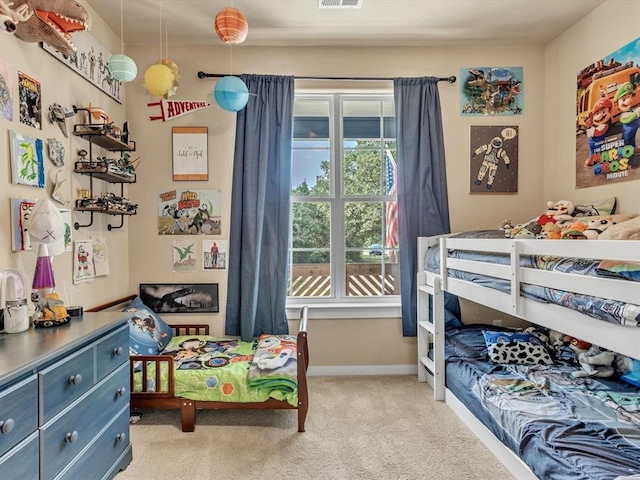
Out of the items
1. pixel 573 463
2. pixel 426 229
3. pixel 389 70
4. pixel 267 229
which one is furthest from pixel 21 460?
pixel 389 70

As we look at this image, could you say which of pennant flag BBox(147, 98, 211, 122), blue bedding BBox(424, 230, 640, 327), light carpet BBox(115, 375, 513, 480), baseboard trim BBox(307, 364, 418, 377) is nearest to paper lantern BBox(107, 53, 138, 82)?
pennant flag BBox(147, 98, 211, 122)

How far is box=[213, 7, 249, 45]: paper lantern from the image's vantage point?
7.40ft

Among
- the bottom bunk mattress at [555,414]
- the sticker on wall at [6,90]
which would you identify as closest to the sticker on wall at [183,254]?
the sticker on wall at [6,90]

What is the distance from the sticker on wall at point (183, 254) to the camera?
3.20 metres

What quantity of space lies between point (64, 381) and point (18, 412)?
9.6 inches

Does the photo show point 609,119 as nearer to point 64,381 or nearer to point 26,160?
point 64,381

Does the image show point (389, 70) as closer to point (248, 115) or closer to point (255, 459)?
point (248, 115)

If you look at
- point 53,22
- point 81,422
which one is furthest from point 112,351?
point 53,22

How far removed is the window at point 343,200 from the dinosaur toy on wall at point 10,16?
1999 millimetres

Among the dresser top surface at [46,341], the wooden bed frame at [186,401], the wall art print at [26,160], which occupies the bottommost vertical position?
the wooden bed frame at [186,401]

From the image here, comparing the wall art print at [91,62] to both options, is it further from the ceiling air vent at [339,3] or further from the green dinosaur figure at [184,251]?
the ceiling air vent at [339,3]

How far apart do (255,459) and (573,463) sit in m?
1.48

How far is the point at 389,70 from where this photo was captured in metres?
3.26

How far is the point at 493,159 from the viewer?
3.30 meters
